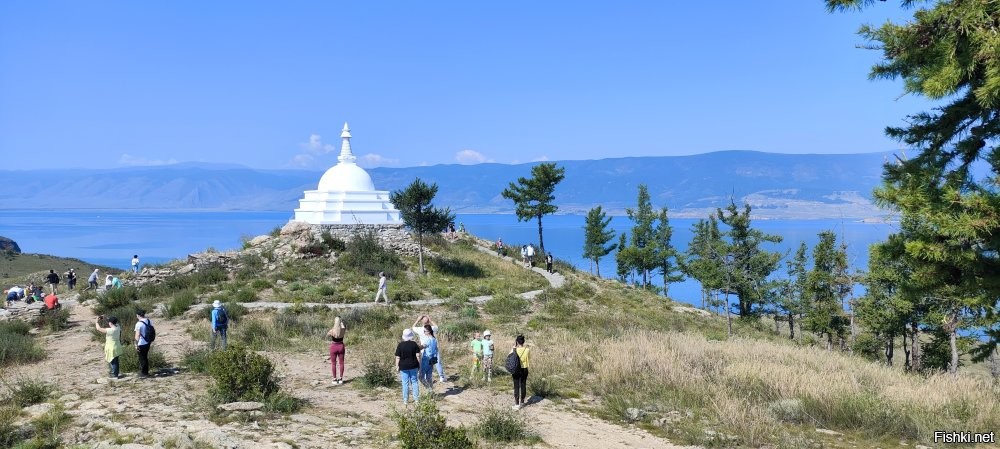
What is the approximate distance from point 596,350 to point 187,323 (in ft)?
45.9

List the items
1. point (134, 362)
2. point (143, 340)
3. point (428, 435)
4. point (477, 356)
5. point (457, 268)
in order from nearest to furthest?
point (428, 435) → point (143, 340) → point (477, 356) → point (134, 362) → point (457, 268)

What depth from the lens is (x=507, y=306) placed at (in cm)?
2347

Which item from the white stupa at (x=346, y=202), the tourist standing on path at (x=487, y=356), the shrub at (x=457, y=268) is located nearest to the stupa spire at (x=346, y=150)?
the white stupa at (x=346, y=202)

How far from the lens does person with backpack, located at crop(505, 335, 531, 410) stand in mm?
10211

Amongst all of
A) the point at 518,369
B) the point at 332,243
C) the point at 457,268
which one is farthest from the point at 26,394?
the point at 457,268

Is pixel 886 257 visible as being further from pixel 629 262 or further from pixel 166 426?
pixel 629 262

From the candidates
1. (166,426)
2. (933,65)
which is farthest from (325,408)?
(933,65)

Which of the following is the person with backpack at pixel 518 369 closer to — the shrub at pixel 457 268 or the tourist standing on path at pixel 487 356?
the tourist standing on path at pixel 487 356

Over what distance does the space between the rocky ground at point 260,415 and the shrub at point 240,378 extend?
39 cm

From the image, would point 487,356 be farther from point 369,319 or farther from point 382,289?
point 382,289

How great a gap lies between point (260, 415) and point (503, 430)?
13.0 feet

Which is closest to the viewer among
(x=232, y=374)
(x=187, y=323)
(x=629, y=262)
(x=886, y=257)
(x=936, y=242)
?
(x=936, y=242)

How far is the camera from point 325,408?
10016mm

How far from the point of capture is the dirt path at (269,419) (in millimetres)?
8078
